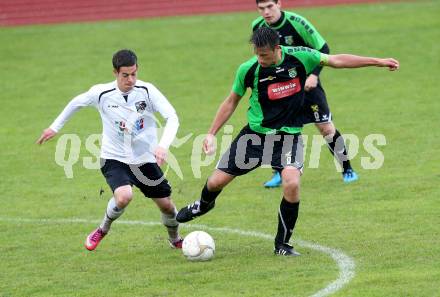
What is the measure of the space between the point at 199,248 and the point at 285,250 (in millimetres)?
874

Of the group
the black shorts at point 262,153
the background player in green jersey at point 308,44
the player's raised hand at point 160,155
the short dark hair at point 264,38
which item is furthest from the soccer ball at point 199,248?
the background player in green jersey at point 308,44

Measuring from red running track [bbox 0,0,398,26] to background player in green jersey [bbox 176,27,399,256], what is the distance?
2068cm

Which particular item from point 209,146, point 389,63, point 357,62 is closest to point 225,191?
point 209,146

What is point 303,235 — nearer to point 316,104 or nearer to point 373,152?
point 316,104

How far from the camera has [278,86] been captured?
10133 mm

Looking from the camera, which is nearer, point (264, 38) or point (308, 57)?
point (264, 38)

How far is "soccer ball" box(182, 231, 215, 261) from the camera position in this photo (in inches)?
389

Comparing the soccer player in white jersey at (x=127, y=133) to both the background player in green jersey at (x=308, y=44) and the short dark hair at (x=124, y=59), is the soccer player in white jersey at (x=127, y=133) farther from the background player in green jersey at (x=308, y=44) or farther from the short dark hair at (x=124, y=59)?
the background player in green jersey at (x=308, y=44)

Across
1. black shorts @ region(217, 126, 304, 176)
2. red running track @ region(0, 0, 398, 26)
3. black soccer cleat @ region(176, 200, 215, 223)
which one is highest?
red running track @ region(0, 0, 398, 26)

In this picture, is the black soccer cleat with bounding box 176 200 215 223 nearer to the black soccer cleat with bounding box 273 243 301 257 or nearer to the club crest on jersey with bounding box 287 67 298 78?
the black soccer cleat with bounding box 273 243 301 257

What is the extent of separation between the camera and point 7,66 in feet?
83.7

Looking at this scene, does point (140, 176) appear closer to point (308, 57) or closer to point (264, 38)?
point (264, 38)

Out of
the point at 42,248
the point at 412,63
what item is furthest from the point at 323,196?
the point at 412,63

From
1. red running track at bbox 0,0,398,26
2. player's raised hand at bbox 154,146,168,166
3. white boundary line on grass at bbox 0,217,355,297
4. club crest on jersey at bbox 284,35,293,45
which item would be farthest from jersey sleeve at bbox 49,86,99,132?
red running track at bbox 0,0,398,26
